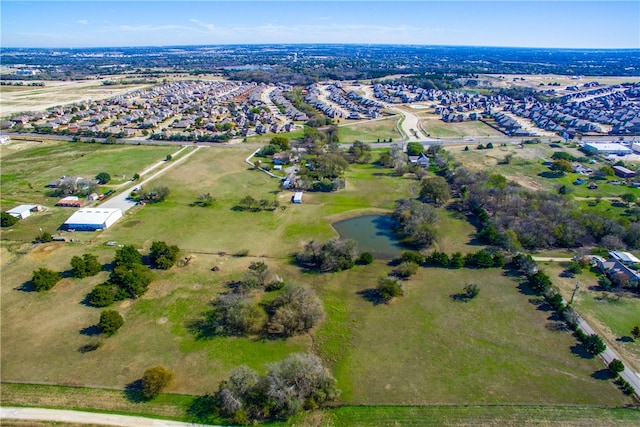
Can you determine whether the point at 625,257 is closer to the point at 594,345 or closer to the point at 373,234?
the point at 594,345

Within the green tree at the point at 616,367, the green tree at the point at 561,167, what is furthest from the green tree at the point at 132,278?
the green tree at the point at 561,167

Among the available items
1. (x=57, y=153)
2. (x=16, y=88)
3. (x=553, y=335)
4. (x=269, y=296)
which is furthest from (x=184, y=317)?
(x=16, y=88)

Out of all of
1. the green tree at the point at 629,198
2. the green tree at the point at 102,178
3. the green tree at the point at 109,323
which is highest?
A: the green tree at the point at 102,178

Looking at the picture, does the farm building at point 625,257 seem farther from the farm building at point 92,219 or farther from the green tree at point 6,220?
the green tree at point 6,220

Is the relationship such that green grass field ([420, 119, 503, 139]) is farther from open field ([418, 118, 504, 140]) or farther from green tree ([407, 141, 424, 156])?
green tree ([407, 141, 424, 156])

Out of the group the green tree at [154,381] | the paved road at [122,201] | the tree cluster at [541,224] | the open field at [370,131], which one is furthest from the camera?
the open field at [370,131]

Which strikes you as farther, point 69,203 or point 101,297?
point 69,203

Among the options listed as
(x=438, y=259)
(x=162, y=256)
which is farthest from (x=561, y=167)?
(x=162, y=256)
